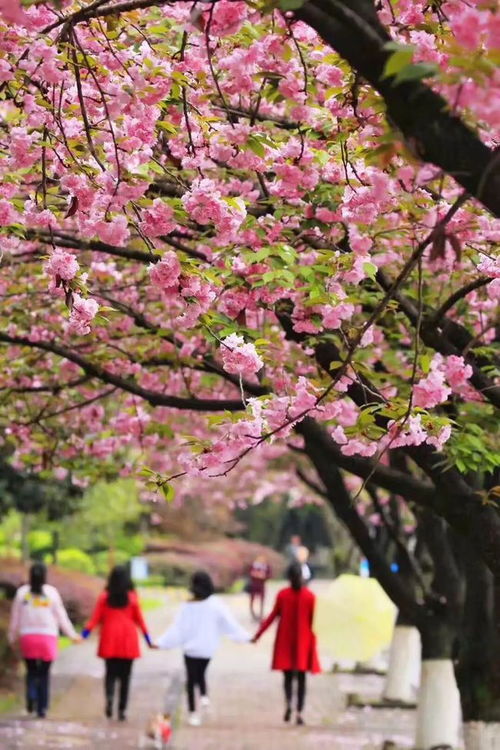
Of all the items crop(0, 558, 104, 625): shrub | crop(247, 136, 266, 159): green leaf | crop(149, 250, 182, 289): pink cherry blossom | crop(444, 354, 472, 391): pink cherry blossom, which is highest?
crop(0, 558, 104, 625): shrub

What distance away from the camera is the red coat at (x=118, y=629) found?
45.8 ft

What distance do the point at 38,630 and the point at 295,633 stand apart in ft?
9.03

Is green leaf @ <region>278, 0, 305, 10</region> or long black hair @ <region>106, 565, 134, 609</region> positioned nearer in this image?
green leaf @ <region>278, 0, 305, 10</region>

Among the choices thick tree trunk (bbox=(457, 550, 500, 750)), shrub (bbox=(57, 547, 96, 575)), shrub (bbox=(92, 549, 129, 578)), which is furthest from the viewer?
shrub (bbox=(92, 549, 129, 578))

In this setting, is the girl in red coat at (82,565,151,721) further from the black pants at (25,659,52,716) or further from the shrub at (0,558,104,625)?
the shrub at (0,558,104,625)

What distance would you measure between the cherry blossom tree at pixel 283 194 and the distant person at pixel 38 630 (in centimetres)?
531

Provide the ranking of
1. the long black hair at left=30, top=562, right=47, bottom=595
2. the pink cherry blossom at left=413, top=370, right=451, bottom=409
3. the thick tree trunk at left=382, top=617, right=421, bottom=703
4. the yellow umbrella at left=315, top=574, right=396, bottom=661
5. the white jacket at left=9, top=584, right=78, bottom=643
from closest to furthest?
1. the pink cherry blossom at left=413, top=370, right=451, bottom=409
2. the long black hair at left=30, top=562, right=47, bottom=595
3. the white jacket at left=9, top=584, right=78, bottom=643
4. the yellow umbrella at left=315, top=574, right=396, bottom=661
5. the thick tree trunk at left=382, top=617, right=421, bottom=703

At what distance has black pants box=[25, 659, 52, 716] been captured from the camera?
548 inches

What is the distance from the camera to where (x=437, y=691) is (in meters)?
12.1

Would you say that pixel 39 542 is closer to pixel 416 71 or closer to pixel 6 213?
pixel 6 213

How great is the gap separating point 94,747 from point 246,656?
11.4 metres

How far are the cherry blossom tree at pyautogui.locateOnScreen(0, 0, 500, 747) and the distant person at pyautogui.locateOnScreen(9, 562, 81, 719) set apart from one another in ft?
17.4

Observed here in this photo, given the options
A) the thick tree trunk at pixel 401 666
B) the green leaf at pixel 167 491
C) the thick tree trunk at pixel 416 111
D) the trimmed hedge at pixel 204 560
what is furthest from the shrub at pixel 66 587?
the thick tree trunk at pixel 416 111

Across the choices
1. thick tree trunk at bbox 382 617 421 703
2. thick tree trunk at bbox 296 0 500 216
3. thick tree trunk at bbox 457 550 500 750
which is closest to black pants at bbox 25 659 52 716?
thick tree trunk at bbox 382 617 421 703
